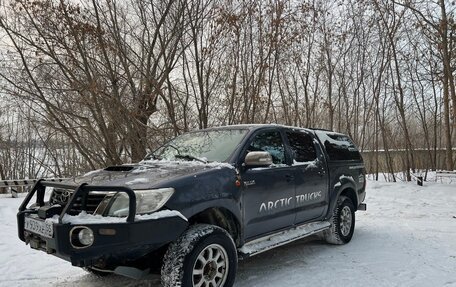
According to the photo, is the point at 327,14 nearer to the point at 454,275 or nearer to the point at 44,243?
the point at 454,275

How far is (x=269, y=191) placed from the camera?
4.60 metres

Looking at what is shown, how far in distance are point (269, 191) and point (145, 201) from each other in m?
1.70

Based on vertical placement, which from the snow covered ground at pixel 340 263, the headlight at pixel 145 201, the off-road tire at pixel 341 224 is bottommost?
the snow covered ground at pixel 340 263

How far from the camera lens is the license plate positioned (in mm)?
3342

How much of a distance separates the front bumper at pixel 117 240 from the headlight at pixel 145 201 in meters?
0.14

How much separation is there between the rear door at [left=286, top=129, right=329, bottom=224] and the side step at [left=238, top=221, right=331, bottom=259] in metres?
0.11

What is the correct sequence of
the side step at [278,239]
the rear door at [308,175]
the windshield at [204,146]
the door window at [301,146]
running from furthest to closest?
1. the door window at [301,146]
2. the rear door at [308,175]
3. the windshield at [204,146]
4. the side step at [278,239]

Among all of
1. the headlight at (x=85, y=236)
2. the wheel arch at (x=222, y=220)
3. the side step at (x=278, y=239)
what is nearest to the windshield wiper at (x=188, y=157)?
the wheel arch at (x=222, y=220)

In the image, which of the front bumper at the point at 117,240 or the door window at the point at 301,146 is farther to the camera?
the door window at the point at 301,146

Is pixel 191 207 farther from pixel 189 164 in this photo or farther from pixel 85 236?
pixel 85 236

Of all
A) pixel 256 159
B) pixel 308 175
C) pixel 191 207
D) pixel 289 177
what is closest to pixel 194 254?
pixel 191 207

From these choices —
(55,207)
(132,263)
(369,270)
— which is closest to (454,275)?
(369,270)

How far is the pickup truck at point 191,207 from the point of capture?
3217mm

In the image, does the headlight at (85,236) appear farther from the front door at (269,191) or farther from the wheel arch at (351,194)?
the wheel arch at (351,194)
